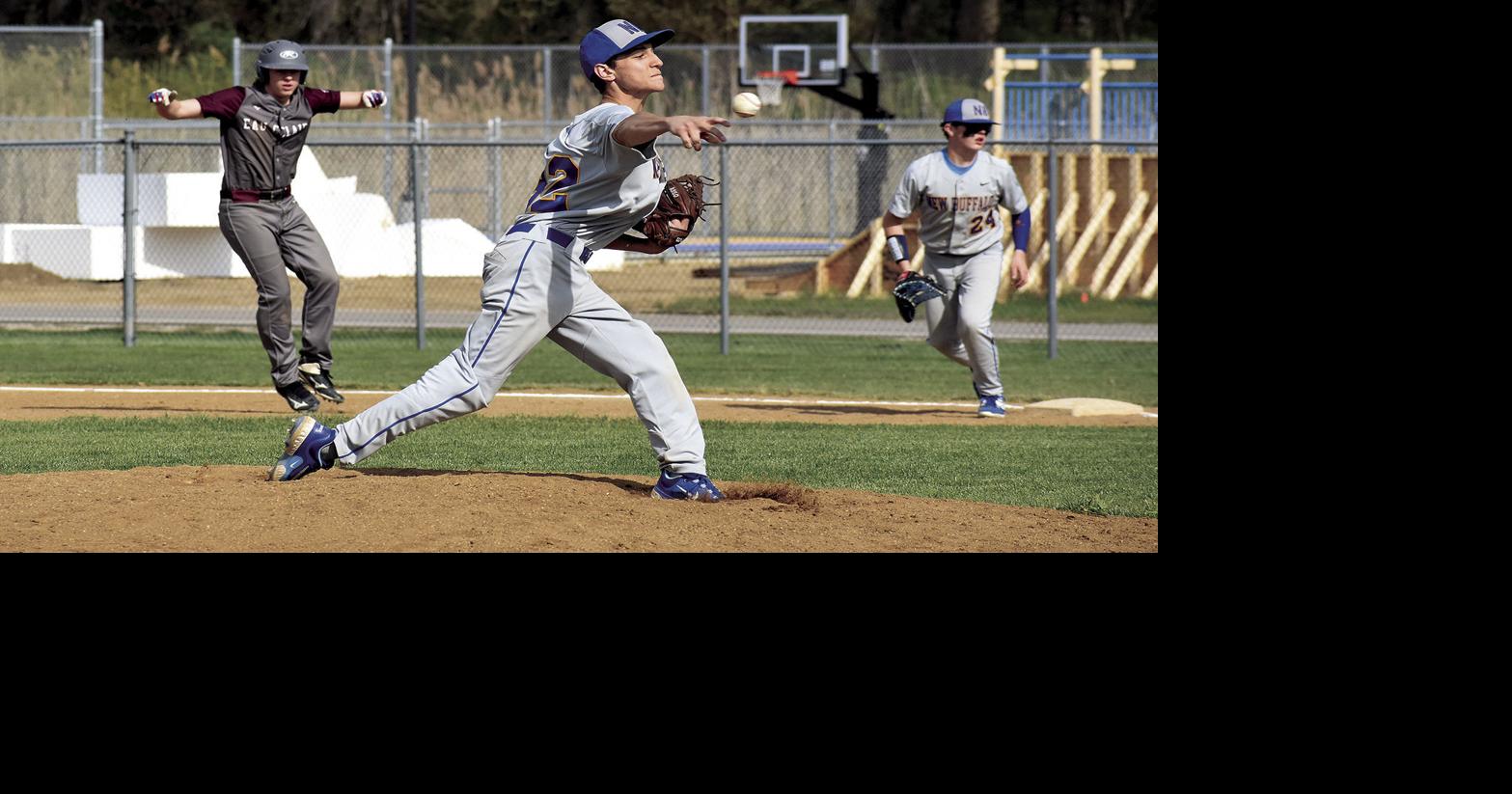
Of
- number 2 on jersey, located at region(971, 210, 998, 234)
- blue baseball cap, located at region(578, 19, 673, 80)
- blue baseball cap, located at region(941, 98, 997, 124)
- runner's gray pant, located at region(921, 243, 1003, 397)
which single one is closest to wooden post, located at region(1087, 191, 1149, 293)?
runner's gray pant, located at region(921, 243, 1003, 397)

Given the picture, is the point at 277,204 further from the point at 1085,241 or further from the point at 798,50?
the point at 798,50

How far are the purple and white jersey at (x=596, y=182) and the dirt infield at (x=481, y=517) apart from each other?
1030 millimetres

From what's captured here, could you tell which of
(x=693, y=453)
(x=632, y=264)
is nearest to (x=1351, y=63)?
(x=693, y=453)

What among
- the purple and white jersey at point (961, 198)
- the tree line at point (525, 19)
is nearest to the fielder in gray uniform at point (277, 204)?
the purple and white jersey at point (961, 198)

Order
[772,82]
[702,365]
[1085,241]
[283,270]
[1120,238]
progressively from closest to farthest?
1. [283,270]
2. [702,365]
3. [1120,238]
4. [1085,241]
5. [772,82]

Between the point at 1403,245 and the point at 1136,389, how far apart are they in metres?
10.8

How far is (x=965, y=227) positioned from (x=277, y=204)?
14.4 ft

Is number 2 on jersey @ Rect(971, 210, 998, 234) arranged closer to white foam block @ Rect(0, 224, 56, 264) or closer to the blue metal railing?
the blue metal railing

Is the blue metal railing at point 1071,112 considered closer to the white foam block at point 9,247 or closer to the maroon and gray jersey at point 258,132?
the white foam block at point 9,247

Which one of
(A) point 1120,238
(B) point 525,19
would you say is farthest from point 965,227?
(B) point 525,19

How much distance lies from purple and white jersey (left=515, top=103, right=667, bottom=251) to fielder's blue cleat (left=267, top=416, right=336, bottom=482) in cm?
112

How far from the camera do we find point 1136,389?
1405 centimetres

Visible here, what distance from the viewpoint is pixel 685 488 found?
688 centimetres

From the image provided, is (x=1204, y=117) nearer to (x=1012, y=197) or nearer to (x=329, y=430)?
(x=329, y=430)
